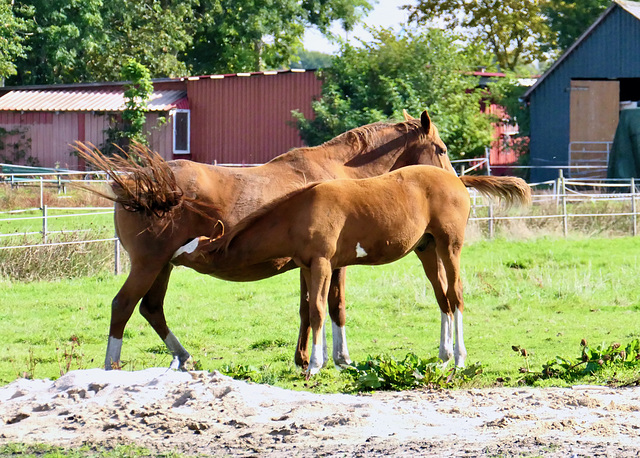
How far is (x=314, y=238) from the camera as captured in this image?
7.13 meters

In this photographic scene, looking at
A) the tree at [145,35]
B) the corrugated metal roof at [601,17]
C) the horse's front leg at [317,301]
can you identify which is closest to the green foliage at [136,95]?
the tree at [145,35]

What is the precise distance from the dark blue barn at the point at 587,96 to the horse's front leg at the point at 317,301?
22.5 meters

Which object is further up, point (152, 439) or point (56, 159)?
point (56, 159)

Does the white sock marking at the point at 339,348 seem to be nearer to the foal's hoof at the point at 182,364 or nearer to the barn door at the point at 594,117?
the foal's hoof at the point at 182,364

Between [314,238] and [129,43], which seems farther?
[129,43]

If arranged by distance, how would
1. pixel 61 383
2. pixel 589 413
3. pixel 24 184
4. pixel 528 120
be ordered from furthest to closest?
pixel 528 120, pixel 24 184, pixel 61 383, pixel 589 413

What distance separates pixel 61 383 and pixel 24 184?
794 inches

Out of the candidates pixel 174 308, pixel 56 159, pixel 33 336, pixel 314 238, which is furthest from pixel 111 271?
pixel 56 159

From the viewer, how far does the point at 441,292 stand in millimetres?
8031

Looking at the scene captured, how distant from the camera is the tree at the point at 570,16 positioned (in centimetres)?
4778

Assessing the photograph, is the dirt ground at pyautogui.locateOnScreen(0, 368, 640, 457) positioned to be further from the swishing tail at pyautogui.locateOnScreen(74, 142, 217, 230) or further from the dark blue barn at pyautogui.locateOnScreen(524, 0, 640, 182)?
the dark blue barn at pyautogui.locateOnScreen(524, 0, 640, 182)

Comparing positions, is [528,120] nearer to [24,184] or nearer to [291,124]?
[291,124]

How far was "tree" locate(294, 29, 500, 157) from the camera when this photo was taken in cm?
2869

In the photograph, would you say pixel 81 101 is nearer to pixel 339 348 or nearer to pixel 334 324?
pixel 334 324
